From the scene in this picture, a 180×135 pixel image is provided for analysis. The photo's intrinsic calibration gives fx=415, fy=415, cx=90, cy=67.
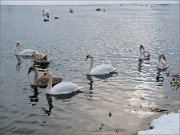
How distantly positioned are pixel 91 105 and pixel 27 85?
17.4ft

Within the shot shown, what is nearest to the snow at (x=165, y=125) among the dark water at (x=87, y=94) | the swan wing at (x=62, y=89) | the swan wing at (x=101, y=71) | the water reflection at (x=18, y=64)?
the dark water at (x=87, y=94)

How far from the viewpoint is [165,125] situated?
16.0 m

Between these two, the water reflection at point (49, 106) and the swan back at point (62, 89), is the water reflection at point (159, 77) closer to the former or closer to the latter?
the swan back at point (62, 89)

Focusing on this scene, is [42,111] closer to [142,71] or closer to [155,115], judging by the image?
[155,115]

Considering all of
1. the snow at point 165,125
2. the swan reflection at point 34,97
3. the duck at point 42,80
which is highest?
the duck at point 42,80

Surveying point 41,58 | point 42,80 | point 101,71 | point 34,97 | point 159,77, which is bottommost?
point 34,97

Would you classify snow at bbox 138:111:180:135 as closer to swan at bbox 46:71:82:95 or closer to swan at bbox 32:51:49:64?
swan at bbox 46:71:82:95

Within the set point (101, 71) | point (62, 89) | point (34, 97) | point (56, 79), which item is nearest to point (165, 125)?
point (62, 89)

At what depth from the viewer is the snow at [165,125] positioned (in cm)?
1510

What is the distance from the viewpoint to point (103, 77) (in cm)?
2609

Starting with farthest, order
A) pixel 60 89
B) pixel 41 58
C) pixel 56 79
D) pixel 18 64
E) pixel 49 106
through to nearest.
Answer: pixel 18 64, pixel 41 58, pixel 56 79, pixel 60 89, pixel 49 106

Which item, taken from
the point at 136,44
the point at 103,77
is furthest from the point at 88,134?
the point at 136,44

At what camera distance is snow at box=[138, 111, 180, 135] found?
1510 cm

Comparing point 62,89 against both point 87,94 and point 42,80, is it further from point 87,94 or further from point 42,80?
point 42,80
